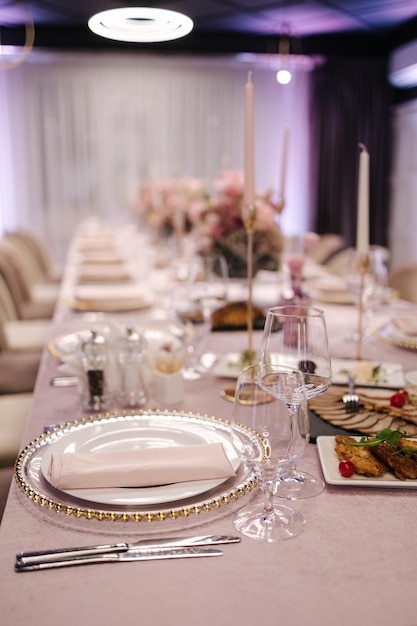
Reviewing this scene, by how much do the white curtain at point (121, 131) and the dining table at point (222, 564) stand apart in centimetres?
648

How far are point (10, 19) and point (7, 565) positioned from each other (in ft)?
20.2

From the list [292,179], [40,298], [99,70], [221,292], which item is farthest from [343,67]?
[221,292]

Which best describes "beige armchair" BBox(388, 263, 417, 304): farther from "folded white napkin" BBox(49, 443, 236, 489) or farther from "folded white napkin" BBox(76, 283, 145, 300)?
"folded white napkin" BBox(49, 443, 236, 489)

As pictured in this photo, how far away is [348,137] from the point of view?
7012 millimetres

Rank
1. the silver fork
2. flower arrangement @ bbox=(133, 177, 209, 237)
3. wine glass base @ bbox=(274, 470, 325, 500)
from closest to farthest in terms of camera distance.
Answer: wine glass base @ bbox=(274, 470, 325, 500), the silver fork, flower arrangement @ bbox=(133, 177, 209, 237)

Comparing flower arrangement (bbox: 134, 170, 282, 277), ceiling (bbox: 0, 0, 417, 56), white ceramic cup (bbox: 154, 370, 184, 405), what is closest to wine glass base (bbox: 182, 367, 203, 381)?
white ceramic cup (bbox: 154, 370, 184, 405)

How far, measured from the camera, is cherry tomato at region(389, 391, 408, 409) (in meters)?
1.28

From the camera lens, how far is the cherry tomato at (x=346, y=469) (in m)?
0.99

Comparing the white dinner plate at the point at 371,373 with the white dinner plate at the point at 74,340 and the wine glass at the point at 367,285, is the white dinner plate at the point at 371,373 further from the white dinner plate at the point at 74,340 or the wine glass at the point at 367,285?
the white dinner plate at the point at 74,340

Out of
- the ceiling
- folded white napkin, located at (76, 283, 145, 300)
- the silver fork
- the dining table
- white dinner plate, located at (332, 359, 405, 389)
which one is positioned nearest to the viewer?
the dining table

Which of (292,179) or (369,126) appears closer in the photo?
(369,126)

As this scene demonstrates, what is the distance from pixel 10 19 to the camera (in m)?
5.95

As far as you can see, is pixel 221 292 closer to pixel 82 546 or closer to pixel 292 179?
A: pixel 82 546

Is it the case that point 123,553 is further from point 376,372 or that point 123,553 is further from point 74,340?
point 74,340
